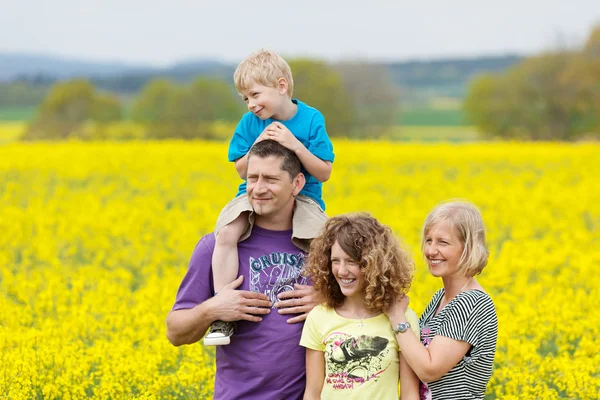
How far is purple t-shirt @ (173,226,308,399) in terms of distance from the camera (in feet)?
13.4

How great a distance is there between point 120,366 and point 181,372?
0.40 meters

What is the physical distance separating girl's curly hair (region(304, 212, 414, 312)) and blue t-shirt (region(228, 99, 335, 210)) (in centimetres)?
62

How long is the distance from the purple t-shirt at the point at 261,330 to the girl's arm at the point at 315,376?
0.24m

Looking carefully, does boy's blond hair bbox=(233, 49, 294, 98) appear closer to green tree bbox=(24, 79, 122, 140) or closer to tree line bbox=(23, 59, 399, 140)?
tree line bbox=(23, 59, 399, 140)

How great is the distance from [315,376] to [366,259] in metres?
0.59

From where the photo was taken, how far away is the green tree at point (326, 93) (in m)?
58.7

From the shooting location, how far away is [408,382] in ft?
12.3

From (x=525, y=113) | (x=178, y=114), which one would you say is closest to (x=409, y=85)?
(x=525, y=113)

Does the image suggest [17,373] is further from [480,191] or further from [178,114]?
[178,114]

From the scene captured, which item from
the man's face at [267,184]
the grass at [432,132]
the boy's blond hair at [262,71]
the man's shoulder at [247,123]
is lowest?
the man's face at [267,184]

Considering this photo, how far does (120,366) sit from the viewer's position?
5.71 meters

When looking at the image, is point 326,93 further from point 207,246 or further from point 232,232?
point 232,232

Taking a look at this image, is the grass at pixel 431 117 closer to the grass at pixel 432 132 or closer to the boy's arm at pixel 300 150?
the grass at pixel 432 132

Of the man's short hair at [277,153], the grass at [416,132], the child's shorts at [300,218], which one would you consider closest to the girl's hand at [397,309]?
the child's shorts at [300,218]
